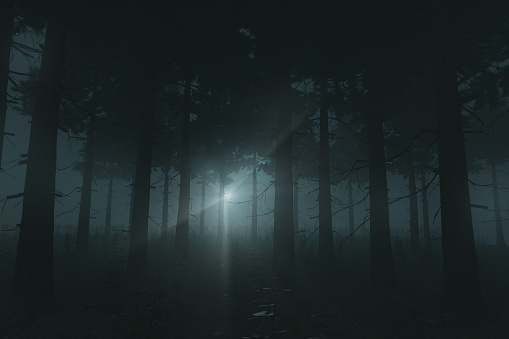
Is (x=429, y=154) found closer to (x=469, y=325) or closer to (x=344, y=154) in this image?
(x=344, y=154)

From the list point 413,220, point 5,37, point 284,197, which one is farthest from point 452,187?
point 413,220

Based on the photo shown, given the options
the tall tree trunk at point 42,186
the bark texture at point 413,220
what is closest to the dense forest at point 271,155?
the tall tree trunk at point 42,186

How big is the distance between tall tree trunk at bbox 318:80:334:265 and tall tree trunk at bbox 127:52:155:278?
695cm

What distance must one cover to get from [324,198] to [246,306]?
6.80 m

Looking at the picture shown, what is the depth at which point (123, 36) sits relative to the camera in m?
9.98

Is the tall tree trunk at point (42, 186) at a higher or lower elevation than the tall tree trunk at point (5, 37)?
lower

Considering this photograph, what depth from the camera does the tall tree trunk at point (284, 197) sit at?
1005 centimetres

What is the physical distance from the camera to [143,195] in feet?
35.4

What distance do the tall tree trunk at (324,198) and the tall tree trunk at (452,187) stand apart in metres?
6.19

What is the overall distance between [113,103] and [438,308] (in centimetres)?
1414

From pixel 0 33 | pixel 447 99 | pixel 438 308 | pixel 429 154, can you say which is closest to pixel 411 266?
pixel 438 308

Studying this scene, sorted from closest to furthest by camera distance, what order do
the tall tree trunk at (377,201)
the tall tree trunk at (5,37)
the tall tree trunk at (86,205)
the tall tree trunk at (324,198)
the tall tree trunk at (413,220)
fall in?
the tall tree trunk at (5,37), the tall tree trunk at (377,201), the tall tree trunk at (324,198), the tall tree trunk at (86,205), the tall tree trunk at (413,220)

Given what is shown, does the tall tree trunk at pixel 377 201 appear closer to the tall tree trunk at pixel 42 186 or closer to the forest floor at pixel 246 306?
the forest floor at pixel 246 306

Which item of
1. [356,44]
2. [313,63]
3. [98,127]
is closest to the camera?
[356,44]
